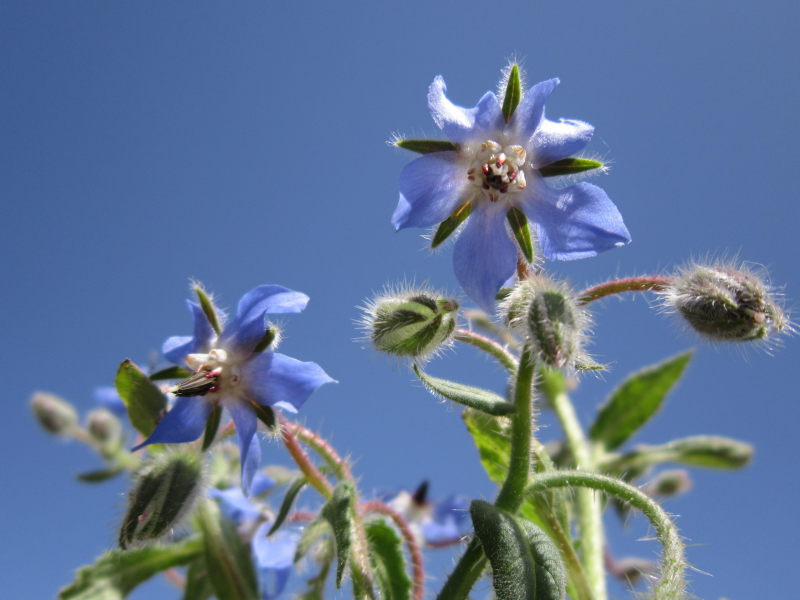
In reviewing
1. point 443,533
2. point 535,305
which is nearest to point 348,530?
point 535,305

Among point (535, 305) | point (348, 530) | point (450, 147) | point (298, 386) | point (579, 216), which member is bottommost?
point (348, 530)

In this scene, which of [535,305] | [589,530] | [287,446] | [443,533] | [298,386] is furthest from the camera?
[443,533]

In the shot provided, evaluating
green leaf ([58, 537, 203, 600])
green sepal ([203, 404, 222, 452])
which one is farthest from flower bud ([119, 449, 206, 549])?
green leaf ([58, 537, 203, 600])

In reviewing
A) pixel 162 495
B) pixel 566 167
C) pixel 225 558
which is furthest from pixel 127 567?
pixel 566 167

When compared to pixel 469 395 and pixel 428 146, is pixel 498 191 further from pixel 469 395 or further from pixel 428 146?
pixel 469 395

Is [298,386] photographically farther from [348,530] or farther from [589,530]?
[589,530]

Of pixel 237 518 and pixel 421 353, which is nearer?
pixel 421 353

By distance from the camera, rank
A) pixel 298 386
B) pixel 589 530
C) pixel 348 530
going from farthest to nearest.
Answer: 1. pixel 589 530
2. pixel 298 386
3. pixel 348 530

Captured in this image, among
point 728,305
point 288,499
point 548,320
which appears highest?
point 728,305
